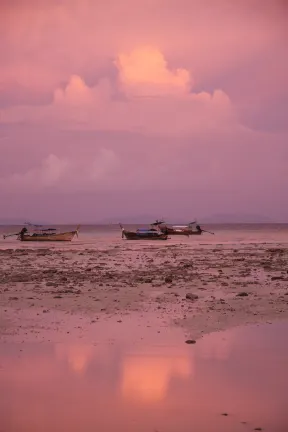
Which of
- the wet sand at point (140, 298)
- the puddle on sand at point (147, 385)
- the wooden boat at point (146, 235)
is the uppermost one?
the wooden boat at point (146, 235)

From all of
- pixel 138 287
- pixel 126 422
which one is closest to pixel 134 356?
pixel 126 422

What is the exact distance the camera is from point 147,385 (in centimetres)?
730

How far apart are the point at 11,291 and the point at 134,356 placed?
27.6 feet

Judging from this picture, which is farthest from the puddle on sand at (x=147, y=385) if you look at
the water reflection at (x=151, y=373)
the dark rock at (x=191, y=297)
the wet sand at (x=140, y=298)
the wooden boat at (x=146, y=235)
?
the wooden boat at (x=146, y=235)

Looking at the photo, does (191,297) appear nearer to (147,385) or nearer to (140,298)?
(140,298)

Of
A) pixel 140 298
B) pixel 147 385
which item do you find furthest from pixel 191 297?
pixel 147 385

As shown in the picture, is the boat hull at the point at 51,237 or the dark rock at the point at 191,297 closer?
the dark rock at the point at 191,297

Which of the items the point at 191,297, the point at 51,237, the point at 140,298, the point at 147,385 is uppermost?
the point at 51,237

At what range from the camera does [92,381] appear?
24.7 ft

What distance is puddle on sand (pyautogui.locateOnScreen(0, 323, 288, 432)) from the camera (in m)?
6.05

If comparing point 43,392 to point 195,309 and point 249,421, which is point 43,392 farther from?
point 195,309

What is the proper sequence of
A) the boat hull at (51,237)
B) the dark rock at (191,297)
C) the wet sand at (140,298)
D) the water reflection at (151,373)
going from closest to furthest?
the water reflection at (151,373)
the wet sand at (140,298)
the dark rock at (191,297)
the boat hull at (51,237)

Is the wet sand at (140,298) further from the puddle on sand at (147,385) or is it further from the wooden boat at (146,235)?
the wooden boat at (146,235)

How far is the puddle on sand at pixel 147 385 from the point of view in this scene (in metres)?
6.05
